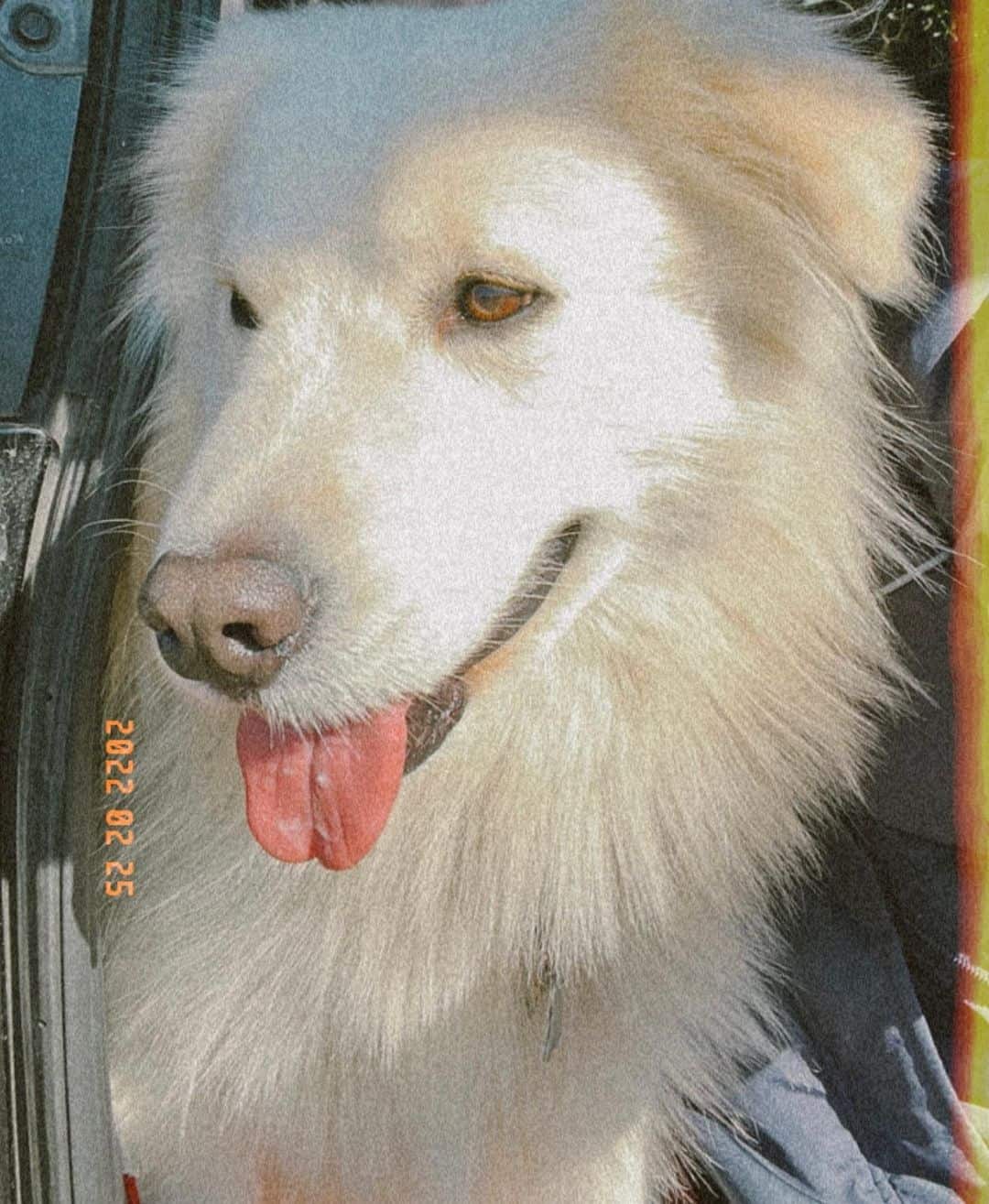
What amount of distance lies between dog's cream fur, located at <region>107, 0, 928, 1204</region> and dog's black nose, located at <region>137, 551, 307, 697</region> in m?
0.02

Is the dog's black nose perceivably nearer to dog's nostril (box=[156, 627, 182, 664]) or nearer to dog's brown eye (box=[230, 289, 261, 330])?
dog's nostril (box=[156, 627, 182, 664])

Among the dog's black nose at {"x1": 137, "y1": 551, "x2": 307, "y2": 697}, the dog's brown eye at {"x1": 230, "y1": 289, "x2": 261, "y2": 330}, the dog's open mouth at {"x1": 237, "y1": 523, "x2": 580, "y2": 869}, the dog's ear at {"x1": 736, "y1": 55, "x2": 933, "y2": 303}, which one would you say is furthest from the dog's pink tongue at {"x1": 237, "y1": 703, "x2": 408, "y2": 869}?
the dog's ear at {"x1": 736, "y1": 55, "x2": 933, "y2": 303}

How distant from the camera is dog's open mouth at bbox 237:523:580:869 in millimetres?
1372

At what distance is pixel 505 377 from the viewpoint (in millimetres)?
1375

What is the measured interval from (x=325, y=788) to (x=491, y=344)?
0.48 metres

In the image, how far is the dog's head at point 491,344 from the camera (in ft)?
4.27

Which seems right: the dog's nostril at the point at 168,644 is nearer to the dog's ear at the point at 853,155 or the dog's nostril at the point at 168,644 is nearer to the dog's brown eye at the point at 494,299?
the dog's brown eye at the point at 494,299

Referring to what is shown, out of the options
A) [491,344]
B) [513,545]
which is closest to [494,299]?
[491,344]

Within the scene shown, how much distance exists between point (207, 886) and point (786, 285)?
0.98 m

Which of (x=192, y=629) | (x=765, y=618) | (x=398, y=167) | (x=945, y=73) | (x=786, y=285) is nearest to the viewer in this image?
(x=192, y=629)

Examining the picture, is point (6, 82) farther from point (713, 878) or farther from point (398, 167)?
point (713, 878)

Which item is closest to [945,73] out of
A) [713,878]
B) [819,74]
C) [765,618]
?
[819,74]
